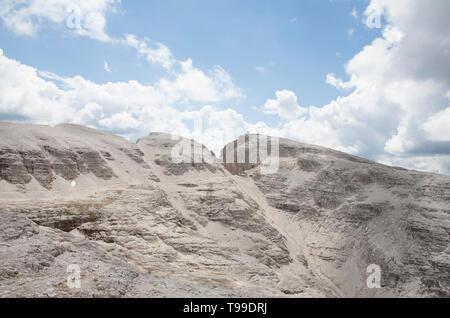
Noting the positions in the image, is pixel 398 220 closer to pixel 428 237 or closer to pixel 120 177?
pixel 428 237

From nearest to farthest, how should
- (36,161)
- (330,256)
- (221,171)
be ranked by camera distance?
(36,161)
(330,256)
(221,171)

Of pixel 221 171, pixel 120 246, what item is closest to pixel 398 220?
pixel 221 171

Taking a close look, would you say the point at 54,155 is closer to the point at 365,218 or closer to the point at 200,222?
the point at 200,222

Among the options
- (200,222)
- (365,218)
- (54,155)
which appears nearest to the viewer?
(54,155)

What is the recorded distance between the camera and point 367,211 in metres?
33.4

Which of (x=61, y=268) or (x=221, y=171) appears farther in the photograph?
(x=221, y=171)

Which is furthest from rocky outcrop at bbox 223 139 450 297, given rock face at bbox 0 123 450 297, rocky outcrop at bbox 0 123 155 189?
rocky outcrop at bbox 0 123 155 189

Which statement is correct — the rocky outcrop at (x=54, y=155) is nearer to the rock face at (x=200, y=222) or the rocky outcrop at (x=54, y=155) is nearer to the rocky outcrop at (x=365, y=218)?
the rock face at (x=200, y=222)

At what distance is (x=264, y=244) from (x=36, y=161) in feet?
71.3

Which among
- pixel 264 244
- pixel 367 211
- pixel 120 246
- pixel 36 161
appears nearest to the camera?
pixel 120 246

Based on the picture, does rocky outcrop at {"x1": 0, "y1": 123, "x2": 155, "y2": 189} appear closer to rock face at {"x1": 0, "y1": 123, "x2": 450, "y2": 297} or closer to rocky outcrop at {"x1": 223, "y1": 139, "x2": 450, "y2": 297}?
rock face at {"x1": 0, "y1": 123, "x2": 450, "y2": 297}

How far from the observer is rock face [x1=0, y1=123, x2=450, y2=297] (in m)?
14.4

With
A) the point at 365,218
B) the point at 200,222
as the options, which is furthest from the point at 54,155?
the point at 365,218

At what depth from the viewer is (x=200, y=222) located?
28.0 m
